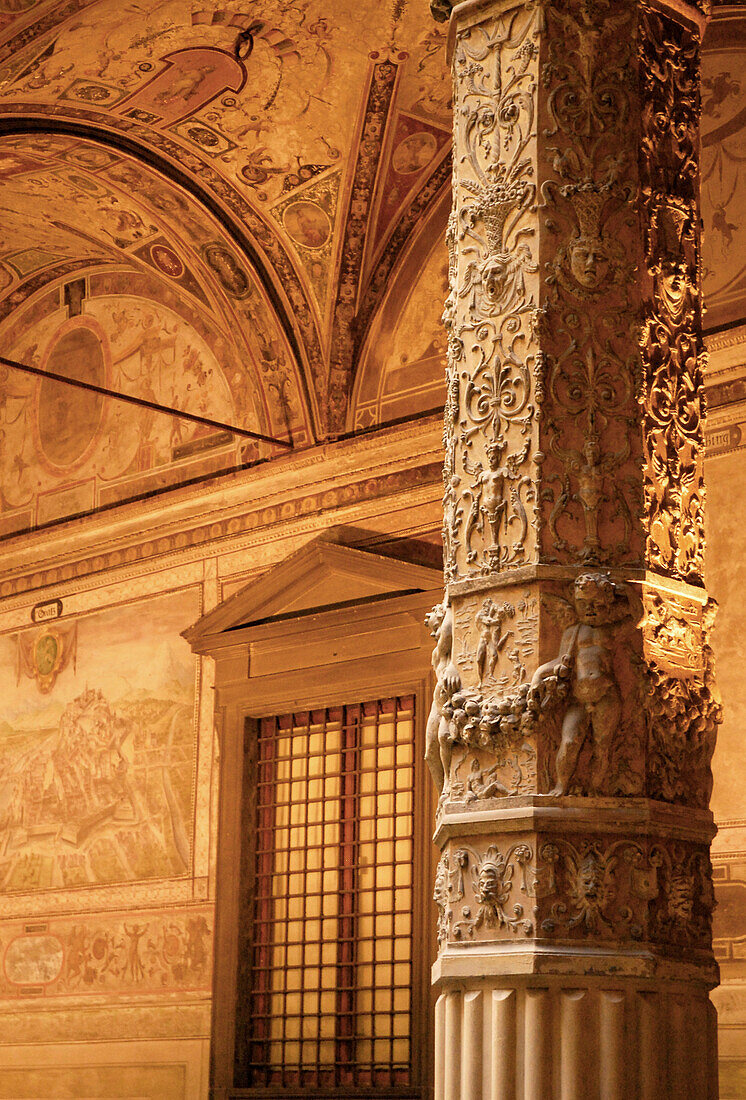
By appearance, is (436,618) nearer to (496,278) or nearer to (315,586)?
(496,278)

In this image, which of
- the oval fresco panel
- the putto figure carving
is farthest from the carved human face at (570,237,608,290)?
the oval fresco panel

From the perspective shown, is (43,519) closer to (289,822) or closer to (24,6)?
(289,822)

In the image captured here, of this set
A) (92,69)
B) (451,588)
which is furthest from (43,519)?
(451,588)

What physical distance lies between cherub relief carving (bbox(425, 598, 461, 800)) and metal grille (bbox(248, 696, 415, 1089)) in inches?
254

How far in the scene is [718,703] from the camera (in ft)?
13.1

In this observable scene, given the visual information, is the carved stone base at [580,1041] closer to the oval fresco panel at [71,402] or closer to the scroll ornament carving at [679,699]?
the scroll ornament carving at [679,699]

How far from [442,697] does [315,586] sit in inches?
288

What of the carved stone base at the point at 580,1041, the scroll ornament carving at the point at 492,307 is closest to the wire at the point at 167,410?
the scroll ornament carving at the point at 492,307

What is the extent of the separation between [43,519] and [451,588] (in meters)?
10.1

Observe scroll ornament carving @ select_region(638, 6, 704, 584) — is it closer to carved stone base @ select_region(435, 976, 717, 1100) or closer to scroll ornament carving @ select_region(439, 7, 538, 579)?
scroll ornament carving @ select_region(439, 7, 538, 579)

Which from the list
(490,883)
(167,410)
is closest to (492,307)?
(490,883)

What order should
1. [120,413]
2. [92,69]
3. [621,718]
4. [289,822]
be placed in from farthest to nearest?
[120,413] < [289,822] < [92,69] < [621,718]

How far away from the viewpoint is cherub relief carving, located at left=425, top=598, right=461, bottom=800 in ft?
13.0

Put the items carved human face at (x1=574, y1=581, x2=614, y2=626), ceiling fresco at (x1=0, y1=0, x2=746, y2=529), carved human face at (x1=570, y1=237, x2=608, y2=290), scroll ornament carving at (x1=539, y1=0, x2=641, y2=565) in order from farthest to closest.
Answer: ceiling fresco at (x1=0, y1=0, x2=746, y2=529)
carved human face at (x1=570, y1=237, x2=608, y2=290)
scroll ornament carving at (x1=539, y1=0, x2=641, y2=565)
carved human face at (x1=574, y1=581, x2=614, y2=626)
